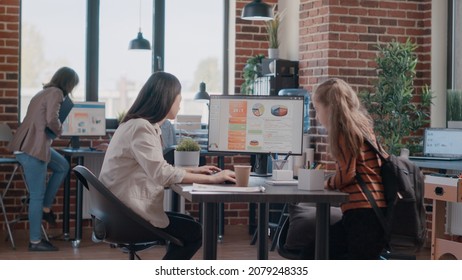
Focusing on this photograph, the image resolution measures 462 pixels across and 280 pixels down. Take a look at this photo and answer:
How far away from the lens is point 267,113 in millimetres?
4086

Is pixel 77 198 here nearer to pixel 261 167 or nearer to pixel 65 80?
pixel 65 80

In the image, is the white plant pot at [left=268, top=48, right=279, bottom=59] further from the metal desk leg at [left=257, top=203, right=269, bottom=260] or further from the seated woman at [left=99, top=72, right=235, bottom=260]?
the seated woman at [left=99, top=72, right=235, bottom=260]

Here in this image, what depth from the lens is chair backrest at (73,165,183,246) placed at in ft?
11.0

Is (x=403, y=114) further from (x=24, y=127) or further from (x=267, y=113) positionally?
(x=24, y=127)

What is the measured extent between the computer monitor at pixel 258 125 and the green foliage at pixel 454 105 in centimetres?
254

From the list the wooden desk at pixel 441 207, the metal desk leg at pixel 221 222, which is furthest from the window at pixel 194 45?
the wooden desk at pixel 441 207

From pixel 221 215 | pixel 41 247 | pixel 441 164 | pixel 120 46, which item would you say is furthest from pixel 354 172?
pixel 120 46

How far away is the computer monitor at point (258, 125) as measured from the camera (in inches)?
160

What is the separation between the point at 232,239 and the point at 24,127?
192 cm

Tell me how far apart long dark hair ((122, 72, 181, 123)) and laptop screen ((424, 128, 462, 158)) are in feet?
9.21

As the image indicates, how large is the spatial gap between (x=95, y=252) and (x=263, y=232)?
2260 millimetres

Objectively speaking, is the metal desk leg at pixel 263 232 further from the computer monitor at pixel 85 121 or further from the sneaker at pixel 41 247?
the computer monitor at pixel 85 121

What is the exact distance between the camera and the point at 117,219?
11.3 ft
